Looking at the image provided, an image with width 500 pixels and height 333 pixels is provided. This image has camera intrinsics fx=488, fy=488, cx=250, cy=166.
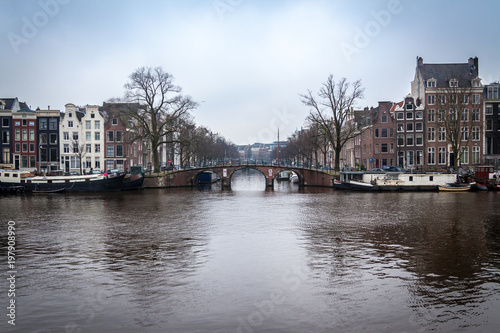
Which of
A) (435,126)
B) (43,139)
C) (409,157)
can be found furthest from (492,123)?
(43,139)

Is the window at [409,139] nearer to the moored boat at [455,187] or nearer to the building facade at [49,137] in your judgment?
the moored boat at [455,187]

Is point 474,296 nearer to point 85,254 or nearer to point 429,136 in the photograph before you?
point 85,254

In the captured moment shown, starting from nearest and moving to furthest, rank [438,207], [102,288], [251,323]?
[251,323] < [102,288] < [438,207]

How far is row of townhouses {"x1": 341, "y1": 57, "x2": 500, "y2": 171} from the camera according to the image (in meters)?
80.1

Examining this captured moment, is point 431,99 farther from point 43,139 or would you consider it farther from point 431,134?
point 43,139

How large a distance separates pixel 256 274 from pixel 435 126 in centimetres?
6987

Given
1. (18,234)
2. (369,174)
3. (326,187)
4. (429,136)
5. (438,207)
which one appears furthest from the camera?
(429,136)

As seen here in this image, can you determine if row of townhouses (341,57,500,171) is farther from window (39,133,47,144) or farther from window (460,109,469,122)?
window (39,133,47,144)

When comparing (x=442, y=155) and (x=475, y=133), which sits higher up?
(x=475, y=133)

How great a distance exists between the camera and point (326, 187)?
2990 inches

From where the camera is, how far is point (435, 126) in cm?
8162

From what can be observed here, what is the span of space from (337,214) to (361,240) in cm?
1208

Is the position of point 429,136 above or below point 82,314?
above

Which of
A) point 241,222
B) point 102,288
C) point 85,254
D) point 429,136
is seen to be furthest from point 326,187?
point 102,288
